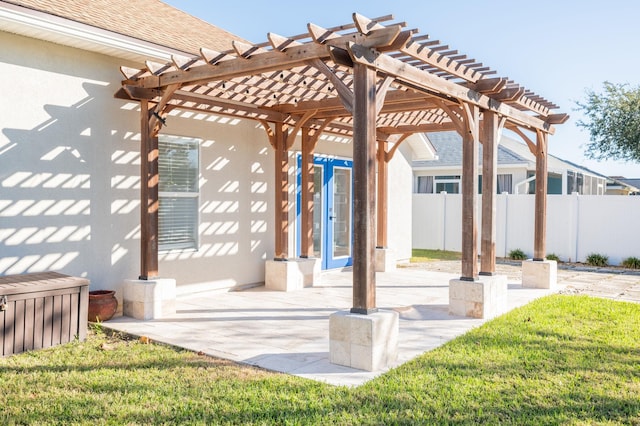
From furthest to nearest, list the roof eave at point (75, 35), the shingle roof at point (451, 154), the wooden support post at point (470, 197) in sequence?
1. the shingle roof at point (451, 154)
2. the wooden support post at point (470, 197)
3. the roof eave at point (75, 35)

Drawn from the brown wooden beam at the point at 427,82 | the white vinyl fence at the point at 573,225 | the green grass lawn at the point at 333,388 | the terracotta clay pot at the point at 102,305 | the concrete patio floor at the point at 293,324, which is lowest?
the green grass lawn at the point at 333,388

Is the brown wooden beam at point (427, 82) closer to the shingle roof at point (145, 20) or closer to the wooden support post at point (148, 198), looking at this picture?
the wooden support post at point (148, 198)

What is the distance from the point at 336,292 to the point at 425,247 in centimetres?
831

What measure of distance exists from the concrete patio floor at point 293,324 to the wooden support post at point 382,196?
1802 mm

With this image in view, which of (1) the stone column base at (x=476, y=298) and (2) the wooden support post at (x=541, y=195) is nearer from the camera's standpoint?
(1) the stone column base at (x=476, y=298)

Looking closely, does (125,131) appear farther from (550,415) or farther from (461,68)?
(550,415)

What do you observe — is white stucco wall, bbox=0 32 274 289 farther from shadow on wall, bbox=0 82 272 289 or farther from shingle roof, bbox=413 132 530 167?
shingle roof, bbox=413 132 530 167

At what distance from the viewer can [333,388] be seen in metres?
4.15

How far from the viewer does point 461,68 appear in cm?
637

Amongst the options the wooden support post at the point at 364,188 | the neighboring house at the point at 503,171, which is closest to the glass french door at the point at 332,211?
the wooden support post at the point at 364,188

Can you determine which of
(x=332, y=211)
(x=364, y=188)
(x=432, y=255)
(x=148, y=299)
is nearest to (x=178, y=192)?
(x=148, y=299)

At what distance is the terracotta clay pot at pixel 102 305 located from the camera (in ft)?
20.1

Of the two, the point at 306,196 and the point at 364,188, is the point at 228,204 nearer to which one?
the point at 306,196

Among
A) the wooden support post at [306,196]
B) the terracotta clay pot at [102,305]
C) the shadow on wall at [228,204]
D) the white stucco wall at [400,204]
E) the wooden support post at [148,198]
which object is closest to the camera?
the terracotta clay pot at [102,305]
